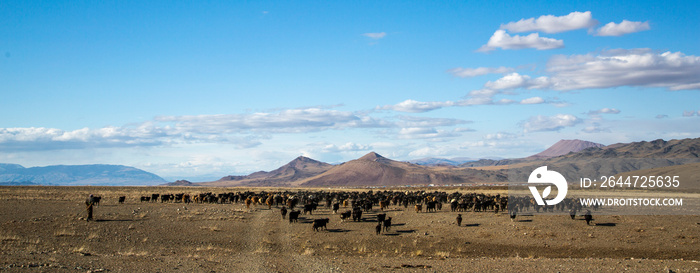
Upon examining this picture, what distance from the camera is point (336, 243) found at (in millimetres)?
21359

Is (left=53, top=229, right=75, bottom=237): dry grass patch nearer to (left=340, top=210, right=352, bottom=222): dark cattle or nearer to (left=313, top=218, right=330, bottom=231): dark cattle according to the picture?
(left=313, top=218, right=330, bottom=231): dark cattle

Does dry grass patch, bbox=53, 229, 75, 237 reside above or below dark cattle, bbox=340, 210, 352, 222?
below

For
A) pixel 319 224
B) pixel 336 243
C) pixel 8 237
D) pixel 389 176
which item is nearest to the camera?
pixel 8 237

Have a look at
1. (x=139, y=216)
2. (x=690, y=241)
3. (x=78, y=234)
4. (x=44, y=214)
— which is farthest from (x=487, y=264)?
(x=44, y=214)

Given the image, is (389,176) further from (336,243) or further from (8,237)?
(8,237)

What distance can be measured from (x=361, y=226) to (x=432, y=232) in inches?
154

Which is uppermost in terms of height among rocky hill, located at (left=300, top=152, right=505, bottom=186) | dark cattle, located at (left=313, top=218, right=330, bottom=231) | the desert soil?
rocky hill, located at (left=300, top=152, right=505, bottom=186)

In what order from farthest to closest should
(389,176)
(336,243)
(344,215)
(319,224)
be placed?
1. (389,176)
2. (344,215)
3. (319,224)
4. (336,243)

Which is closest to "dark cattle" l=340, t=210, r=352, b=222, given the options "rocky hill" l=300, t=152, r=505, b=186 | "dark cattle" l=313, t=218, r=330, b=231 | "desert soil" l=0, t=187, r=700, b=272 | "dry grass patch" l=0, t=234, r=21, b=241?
"desert soil" l=0, t=187, r=700, b=272

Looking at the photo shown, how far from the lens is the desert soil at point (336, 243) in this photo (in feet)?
49.2

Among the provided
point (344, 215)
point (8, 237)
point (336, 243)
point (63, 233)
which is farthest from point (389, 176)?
point (8, 237)

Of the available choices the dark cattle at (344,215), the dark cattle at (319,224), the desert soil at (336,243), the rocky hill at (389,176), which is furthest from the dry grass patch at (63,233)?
the rocky hill at (389,176)

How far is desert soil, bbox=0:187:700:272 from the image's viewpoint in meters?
15.0

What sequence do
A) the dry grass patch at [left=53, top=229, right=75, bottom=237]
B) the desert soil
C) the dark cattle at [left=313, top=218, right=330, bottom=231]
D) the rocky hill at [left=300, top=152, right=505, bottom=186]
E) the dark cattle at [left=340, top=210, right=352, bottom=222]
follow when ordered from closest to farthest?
1. the desert soil
2. the dry grass patch at [left=53, top=229, right=75, bottom=237]
3. the dark cattle at [left=313, top=218, right=330, bottom=231]
4. the dark cattle at [left=340, top=210, right=352, bottom=222]
5. the rocky hill at [left=300, top=152, right=505, bottom=186]
